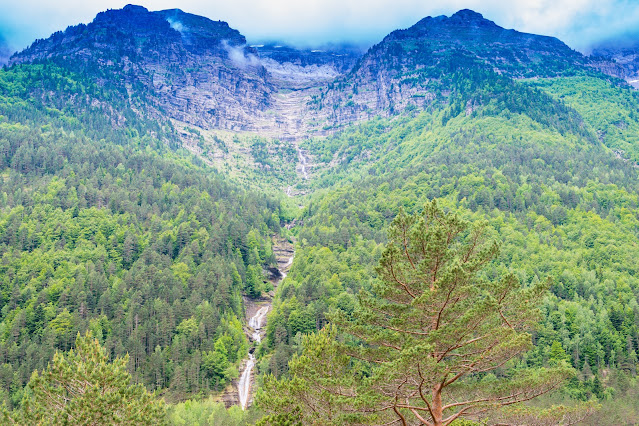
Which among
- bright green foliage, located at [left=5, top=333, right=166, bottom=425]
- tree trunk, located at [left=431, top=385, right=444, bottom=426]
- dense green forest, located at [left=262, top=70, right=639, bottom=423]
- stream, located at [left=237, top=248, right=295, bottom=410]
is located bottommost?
stream, located at [left=237, top=248, right=295, bottom=410]

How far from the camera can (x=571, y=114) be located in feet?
629

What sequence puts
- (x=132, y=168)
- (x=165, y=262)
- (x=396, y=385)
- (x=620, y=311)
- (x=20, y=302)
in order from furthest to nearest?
(x=132, y=168), (x=165, y=262), (x=20, y=302), (x=620, y=311), (x=396, y=385)

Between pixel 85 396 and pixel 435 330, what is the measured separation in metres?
19.0

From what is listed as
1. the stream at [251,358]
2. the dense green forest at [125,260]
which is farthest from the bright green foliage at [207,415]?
the stream at [251,358]

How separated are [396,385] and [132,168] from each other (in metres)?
138

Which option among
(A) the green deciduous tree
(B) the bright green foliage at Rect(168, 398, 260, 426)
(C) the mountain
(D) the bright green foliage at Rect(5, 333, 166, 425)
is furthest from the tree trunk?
(B) the bright green foliage at Rect(168, 398, 260, 426)

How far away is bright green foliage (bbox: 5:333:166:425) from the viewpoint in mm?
27203

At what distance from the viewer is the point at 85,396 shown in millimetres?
27406

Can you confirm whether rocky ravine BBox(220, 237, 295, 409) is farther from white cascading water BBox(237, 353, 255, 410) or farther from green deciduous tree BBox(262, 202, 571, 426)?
green deciduous tree BBox(262, 202, 571, 426)

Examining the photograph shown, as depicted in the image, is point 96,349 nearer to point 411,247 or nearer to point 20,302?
point 411,247

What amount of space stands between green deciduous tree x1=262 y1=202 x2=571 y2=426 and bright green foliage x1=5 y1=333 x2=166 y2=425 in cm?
1079

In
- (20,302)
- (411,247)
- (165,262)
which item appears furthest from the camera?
(165,262)

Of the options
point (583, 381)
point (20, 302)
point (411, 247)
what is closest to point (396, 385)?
point (411, 247)

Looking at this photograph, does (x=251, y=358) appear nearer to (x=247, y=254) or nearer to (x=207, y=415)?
(x=207, y=415)
